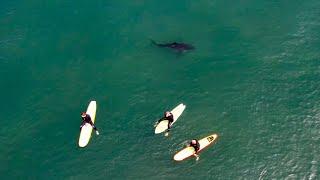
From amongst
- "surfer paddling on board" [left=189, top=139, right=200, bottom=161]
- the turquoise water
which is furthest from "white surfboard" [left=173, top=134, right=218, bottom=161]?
the turquoise water

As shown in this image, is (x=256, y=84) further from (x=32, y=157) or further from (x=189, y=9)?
(x=32, y=157)

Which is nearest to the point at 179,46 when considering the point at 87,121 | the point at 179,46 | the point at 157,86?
the point at 179,46

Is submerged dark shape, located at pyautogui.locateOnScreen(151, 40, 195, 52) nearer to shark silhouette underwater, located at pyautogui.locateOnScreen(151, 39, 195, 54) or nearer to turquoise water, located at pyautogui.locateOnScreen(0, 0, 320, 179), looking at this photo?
shark silhouette underwater, located at pyautogui.locateOnScreen(151, 39, 195, 54)

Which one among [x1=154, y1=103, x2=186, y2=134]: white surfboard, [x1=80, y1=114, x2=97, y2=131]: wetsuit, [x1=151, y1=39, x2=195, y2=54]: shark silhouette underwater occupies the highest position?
[x1=151, y1=39, x2=195, y2=54]: shark silhouette underwater

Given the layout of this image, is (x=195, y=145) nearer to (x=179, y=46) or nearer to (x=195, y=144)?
(x=195, y=144)

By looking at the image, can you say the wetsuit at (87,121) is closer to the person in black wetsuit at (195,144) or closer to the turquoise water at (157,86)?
the turquoise water at (157,86)

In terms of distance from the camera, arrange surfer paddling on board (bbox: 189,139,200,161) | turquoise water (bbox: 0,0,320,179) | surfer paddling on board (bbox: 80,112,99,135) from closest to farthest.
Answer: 1. surfer paddling on board (bbox: 189,139,200,161)
2. turquoise water (bbox: 0,0,320,179)
3. surfer paddling on board (bbox: 80,112,99,135)

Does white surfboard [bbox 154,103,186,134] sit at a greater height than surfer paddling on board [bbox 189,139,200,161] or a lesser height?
greater

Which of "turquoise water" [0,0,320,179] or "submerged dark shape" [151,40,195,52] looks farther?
"submerged dark shape" [151,40,195,52]

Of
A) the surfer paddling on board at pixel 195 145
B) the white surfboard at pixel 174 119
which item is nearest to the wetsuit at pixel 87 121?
the white surfboard at pixel 174 119

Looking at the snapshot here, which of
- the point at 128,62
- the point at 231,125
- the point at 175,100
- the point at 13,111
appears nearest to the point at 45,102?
the point at 13,111
